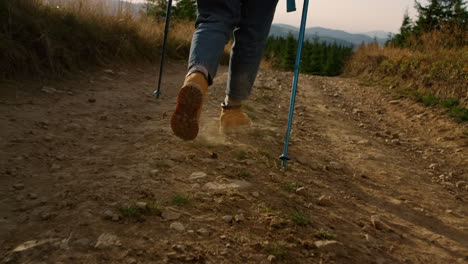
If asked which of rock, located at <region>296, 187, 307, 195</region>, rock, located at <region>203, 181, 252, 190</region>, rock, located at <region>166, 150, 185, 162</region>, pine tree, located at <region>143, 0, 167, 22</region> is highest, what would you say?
pine tree, located at <region>143, 0, 167, 22</region>

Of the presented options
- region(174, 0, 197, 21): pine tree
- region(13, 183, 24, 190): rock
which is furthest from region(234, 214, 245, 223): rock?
region(174, 0, 197, 21): pine tree

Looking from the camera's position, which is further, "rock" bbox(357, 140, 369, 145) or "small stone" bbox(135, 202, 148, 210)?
"rock" bbox(357, 140, 369, 145)

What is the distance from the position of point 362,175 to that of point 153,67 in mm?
5301

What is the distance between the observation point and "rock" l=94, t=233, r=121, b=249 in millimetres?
1451

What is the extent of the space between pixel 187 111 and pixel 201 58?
0.95 feet

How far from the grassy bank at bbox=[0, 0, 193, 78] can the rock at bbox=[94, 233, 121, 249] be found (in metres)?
3.42

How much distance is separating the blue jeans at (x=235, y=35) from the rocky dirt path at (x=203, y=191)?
0.57 m

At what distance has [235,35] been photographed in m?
2.58

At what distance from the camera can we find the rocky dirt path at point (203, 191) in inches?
61.7

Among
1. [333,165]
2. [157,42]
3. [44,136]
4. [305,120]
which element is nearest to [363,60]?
[157,42]

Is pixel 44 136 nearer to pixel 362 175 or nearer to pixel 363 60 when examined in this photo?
pixel 362 175

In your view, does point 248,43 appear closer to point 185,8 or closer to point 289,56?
point 185,8

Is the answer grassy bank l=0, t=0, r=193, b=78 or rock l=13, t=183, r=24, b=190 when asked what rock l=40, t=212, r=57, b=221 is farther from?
grassy bank l=0, t=0, r=193, b=78

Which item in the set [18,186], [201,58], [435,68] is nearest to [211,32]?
[201,58]
